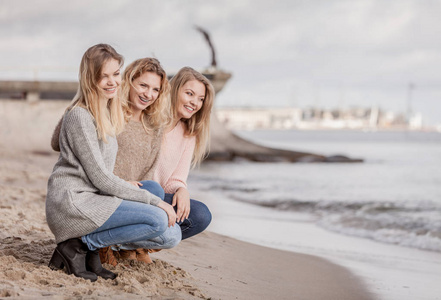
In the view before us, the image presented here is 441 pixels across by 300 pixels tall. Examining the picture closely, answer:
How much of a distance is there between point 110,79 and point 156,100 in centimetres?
45

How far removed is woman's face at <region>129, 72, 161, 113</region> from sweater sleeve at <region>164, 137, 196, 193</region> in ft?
1.38

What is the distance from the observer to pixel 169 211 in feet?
9.52

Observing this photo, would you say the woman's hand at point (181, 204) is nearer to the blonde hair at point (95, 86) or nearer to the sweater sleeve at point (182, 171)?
the sweater sleeve at point (182, 171)

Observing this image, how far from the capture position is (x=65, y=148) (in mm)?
2678

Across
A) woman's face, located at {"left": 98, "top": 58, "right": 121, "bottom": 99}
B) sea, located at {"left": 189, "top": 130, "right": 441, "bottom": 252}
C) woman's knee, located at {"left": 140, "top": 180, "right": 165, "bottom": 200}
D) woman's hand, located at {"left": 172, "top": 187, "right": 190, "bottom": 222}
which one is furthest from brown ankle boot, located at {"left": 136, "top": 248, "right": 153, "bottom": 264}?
sea, located at {"left": 189, "top": 130, "right": 441, "bottom": 252}

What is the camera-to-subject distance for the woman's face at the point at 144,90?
3061 mm

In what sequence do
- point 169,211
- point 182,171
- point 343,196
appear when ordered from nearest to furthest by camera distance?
point 169,211, point 182,171, point 343,196

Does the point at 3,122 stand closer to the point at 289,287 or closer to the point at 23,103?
the point at 23,103

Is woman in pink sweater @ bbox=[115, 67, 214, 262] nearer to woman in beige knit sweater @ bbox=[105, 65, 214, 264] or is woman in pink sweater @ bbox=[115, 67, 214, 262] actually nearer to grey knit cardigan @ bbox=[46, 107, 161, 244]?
woman in beige knit sweater @ bbox=[105, 65, 214, 264]

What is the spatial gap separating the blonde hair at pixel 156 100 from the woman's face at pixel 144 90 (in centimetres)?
2

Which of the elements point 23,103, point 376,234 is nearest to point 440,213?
point 376,234

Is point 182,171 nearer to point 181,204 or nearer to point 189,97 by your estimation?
point 181,204

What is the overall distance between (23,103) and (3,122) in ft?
2.79

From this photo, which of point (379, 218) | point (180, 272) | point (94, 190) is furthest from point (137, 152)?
point (379, 218)
